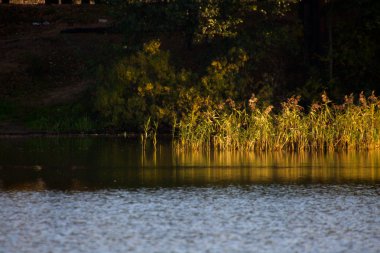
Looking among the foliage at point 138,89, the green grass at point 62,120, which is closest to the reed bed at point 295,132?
the foliage at point 138,89

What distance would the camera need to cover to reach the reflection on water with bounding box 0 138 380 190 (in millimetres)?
23203

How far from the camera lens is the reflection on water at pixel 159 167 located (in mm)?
23203

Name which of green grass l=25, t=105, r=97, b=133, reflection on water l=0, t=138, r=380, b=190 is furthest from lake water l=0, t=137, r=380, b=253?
green grass l=25, t=105, r=97, b=133

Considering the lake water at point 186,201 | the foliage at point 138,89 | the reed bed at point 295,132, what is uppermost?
the foliage at point 138,89

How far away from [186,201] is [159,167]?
18.9 feet

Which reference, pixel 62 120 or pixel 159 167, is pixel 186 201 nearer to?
pixel 159 167

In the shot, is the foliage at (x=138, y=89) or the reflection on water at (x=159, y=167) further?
the foliage at (x=138, y=89)

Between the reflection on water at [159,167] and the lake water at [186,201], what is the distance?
0.07ft

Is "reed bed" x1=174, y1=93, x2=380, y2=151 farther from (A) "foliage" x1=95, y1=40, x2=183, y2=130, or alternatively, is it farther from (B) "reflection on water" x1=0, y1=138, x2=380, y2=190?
(A) "foliage" x1=95, y1=40, x2=183, y2=130

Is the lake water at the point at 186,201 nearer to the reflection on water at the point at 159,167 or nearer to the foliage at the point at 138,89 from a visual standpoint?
the reflection on water at the point at 159,167

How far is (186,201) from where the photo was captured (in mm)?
20078

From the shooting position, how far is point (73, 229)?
1711 centimetres

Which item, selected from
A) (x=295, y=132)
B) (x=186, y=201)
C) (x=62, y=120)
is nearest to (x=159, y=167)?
(x=295, y=132)

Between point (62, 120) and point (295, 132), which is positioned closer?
point (295, 132)
